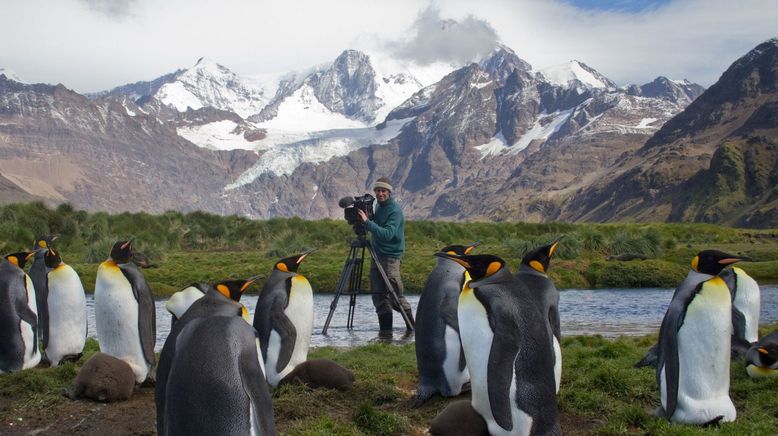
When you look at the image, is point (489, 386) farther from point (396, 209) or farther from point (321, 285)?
point (321, 285)

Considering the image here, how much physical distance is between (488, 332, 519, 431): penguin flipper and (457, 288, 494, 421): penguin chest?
0.09 meters

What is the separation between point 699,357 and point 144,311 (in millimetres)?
5286

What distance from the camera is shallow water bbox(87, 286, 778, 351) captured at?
532 inches

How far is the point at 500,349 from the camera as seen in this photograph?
5.75 m

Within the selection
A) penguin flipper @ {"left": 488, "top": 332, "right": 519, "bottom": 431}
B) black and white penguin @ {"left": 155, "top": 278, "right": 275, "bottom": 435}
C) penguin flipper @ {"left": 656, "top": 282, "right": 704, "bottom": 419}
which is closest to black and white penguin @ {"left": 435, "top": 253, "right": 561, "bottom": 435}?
penguin flipper @ {"left": 488, "top": 332, "right": 519, "bottom": 431}

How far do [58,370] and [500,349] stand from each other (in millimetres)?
4926

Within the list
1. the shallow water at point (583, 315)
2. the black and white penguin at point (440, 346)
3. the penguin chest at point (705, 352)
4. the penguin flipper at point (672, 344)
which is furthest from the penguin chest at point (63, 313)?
the penguin chest at point (705, 352)

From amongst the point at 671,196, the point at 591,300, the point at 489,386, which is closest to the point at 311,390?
the point at 489,386

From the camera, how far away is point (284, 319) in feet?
26.3

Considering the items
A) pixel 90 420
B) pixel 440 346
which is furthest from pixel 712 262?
pixel 90 420

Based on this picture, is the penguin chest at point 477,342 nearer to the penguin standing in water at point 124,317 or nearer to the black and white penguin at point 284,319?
the black and white penguin at point 284,319

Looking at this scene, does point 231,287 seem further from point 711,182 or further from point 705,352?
point 711,182

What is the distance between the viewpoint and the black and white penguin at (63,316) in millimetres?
9359

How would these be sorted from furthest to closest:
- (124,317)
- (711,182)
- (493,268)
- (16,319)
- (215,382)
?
(711,182)
(16,319)
(124,317)
(493,268)
(215,382)
